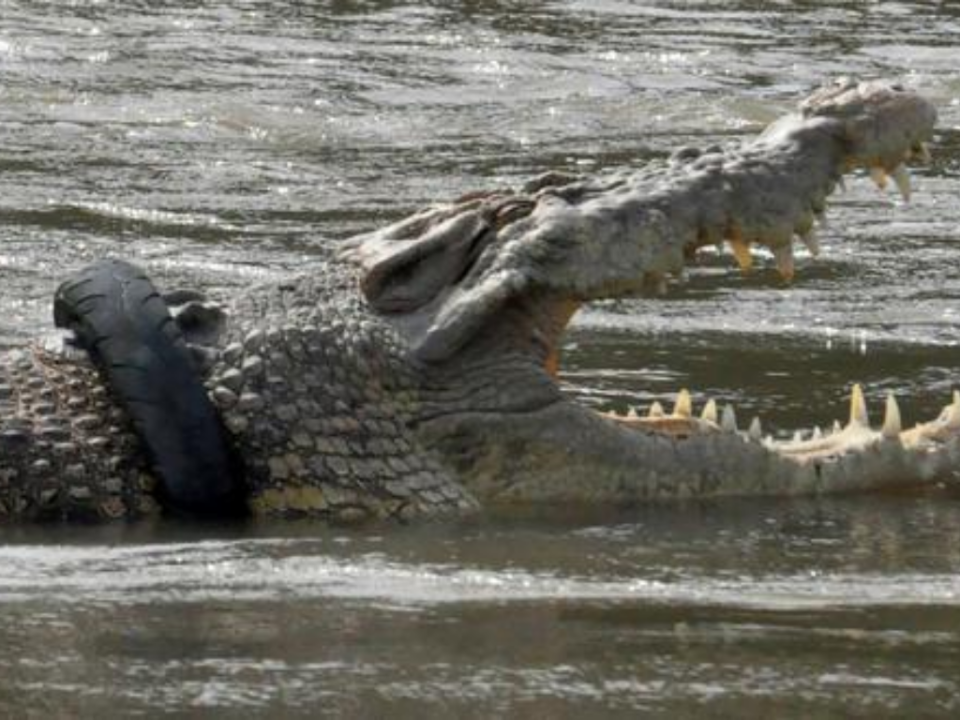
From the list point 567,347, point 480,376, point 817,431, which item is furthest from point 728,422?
point 567,347

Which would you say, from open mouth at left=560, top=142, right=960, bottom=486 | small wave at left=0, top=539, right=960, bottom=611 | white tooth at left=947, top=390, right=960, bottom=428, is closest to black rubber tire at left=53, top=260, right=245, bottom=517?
small wave at left=0, top=539, right=960, bottom=611

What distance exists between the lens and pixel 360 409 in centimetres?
768

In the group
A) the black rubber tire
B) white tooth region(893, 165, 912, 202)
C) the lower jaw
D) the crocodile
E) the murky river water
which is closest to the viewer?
the murky river water

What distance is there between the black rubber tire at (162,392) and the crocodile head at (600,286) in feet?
1.87

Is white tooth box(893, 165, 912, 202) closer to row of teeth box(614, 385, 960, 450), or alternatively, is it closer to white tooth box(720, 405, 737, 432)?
row of teeth box(614, 385, 960, 450)

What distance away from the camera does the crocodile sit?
7.64m

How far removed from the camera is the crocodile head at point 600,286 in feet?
25.2

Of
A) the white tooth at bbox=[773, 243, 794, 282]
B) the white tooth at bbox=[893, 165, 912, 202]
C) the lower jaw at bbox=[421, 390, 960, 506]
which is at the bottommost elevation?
the lower jaw at bbox=[421, 390, 960, 506]

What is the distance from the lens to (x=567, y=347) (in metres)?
9.91

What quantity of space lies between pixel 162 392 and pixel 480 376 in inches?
35.1

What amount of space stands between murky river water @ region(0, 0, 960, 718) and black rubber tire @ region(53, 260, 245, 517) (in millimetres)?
137

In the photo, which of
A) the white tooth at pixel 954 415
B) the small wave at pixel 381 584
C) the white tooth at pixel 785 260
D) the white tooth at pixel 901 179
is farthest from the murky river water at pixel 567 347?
the white tooth at pixel 901 179

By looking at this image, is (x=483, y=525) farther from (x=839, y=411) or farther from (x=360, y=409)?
(x=839, y=411)

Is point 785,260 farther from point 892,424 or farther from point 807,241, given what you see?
point 892,424
